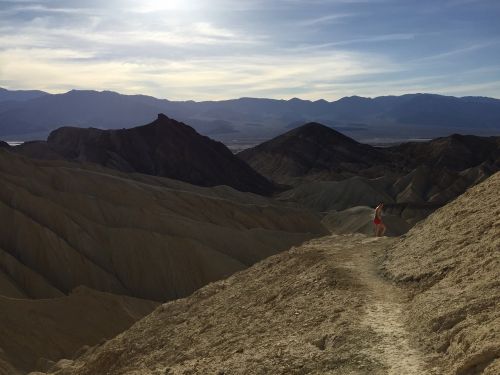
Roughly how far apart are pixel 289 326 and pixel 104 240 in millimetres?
28245

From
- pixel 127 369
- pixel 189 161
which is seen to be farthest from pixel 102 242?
pixel 189 161

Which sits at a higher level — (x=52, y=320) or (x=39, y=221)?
(x=39, y=221)

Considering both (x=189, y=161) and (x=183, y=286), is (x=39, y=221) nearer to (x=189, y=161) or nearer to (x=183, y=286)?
(x=183, y=286)

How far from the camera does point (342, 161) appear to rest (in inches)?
4656

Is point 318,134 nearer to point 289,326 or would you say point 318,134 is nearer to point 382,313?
point 289,326

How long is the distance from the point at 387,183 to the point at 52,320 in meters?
67.5

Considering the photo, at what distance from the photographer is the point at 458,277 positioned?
440 inches

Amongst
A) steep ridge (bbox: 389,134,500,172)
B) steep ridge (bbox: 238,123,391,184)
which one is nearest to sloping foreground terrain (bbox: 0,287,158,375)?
steep ridge (bbox: 238,123,391,184)

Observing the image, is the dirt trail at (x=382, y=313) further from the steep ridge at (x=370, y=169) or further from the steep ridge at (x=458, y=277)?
the steep ridge at (x=370, y=169)

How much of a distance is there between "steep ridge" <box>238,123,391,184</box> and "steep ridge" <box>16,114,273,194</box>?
1673 cm

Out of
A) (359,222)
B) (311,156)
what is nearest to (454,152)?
(311,156)

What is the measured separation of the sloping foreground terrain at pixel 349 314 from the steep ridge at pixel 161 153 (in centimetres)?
7128

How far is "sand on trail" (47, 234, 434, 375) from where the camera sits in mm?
9555

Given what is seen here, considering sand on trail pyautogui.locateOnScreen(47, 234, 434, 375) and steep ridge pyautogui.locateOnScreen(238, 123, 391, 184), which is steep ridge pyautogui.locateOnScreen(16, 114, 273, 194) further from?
sand on trail pyautogui.locateOnScreen(47, 234, 434, 375)
